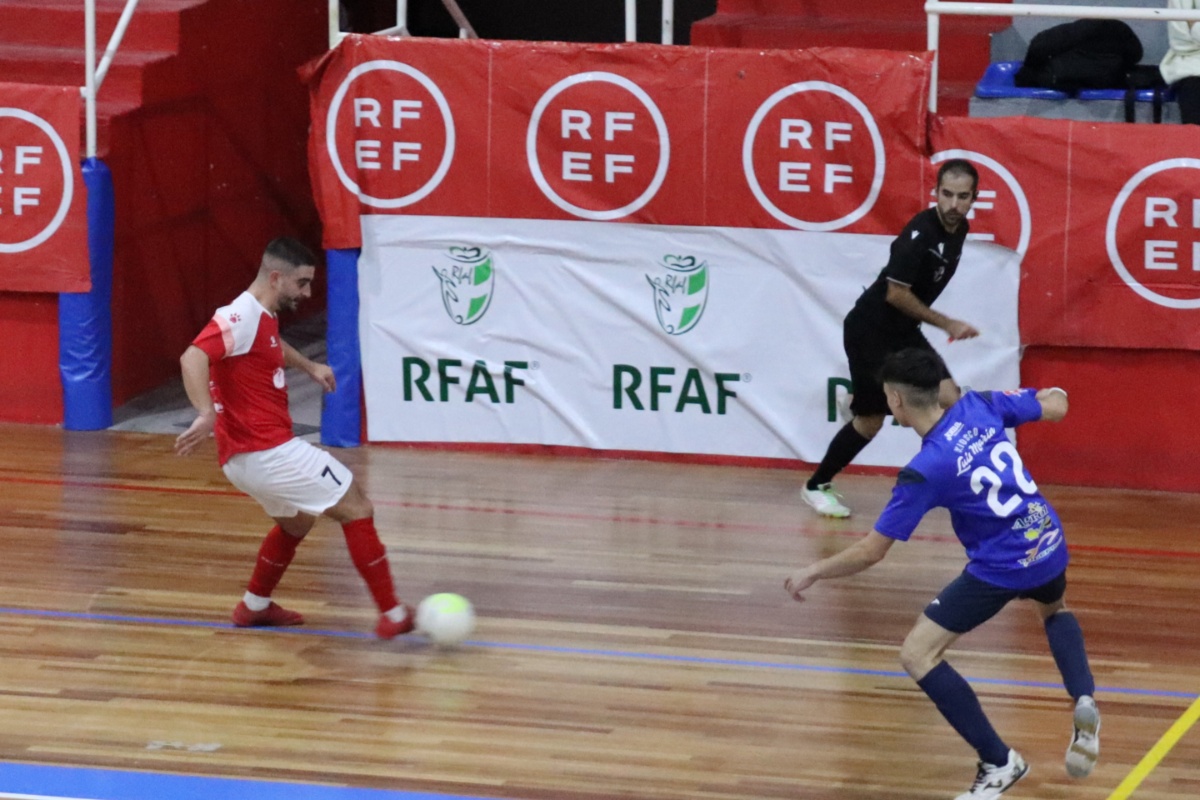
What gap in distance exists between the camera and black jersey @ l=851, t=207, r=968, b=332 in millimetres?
8922

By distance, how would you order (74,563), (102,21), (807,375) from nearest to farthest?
(74,563)
(807,375)
(102,21)

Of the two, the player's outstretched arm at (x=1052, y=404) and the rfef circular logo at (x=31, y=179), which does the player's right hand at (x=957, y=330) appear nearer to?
the player's outstretched arm at (x=1052, y=404)

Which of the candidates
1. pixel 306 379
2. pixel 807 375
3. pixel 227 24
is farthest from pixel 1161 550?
pixel 227 24

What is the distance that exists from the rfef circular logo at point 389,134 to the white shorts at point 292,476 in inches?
147

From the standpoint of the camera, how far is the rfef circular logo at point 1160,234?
9.94 m

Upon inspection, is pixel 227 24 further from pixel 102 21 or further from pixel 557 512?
pixel 557 512

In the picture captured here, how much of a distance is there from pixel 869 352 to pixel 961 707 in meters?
3.78

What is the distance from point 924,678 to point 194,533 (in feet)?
15.2

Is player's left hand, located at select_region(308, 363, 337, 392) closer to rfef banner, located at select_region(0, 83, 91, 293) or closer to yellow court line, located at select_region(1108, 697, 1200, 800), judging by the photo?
yellow court line, located at select_region(1108, 697, 1200, 800)

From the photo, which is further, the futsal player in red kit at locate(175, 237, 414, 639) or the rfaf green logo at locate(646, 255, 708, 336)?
A: the rfaf green logo at locate(646, 255, 708, 336)

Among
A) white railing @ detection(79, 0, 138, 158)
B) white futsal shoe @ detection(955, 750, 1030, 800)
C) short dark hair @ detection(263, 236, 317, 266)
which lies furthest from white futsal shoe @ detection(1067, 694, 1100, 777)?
white railing @ detection(79, 0, 138, 158)

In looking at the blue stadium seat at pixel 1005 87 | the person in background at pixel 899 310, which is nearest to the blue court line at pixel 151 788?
the person in background at pixel 899 310

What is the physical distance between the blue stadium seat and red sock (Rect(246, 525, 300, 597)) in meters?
5.86

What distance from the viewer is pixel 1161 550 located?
29.8 ft
